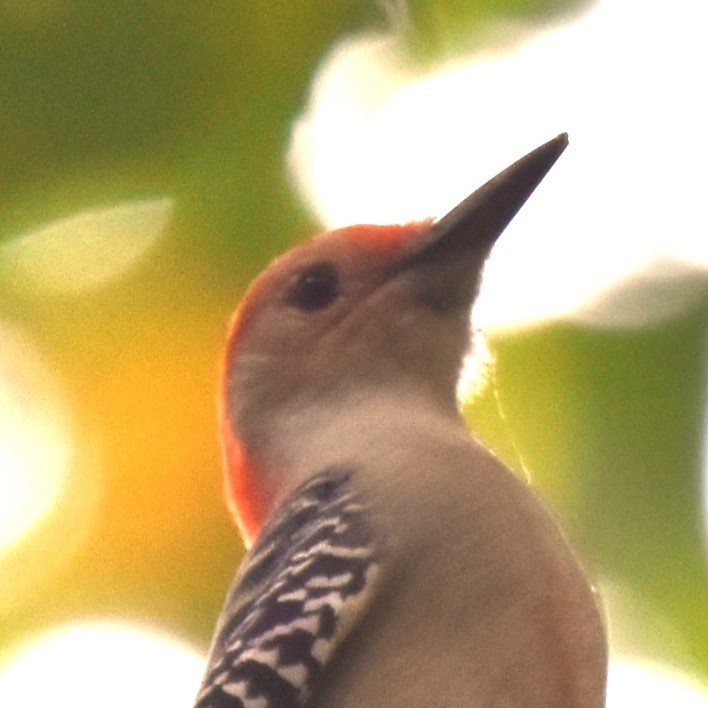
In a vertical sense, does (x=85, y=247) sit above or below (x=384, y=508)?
above

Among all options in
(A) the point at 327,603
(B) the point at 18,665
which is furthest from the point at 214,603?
(A) the point at 327,603

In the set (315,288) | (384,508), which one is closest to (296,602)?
(384,508)

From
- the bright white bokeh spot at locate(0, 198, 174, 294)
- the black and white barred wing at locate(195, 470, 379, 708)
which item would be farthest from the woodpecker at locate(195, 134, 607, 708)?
the bright white bokeh spot at locate(0, 198, 174, 294)

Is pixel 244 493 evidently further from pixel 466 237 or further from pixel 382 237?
pixel 466 237

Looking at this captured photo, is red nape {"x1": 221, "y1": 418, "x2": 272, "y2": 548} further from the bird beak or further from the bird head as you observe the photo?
the bird beak

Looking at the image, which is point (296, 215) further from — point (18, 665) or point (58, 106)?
point (18, 665)

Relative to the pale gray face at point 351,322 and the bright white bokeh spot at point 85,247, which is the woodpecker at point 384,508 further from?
the bright white bokeh spot at point 85,247

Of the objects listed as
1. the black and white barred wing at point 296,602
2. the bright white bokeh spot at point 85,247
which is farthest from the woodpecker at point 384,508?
the bright white bokeh spot at point 85,247
